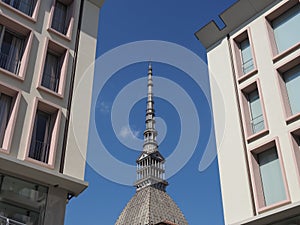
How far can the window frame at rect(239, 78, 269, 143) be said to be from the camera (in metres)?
15.4

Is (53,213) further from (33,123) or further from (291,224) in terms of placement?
(291,224)

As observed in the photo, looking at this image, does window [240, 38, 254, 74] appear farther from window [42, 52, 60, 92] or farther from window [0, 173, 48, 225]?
window [0, 173, 48, 225]

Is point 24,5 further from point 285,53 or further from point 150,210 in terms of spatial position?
point 150,210

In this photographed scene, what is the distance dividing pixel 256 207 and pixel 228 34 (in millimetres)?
9040

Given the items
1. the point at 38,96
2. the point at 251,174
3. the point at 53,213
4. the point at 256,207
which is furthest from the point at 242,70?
the point at 53,213

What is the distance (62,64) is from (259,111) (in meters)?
8.55

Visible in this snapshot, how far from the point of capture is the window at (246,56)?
57.8 feet

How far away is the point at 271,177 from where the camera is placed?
14602 millimetres

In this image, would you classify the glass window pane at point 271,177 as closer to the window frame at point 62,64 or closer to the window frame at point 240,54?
the window frame at point 240,54

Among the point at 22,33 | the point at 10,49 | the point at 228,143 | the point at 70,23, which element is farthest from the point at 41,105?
the point at 228,143

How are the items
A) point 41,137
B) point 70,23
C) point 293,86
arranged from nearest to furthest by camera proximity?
1. point 41,137
2. point 293,86
3. point 70,23

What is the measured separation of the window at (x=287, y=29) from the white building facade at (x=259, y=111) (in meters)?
0.04

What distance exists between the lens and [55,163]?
45.5 ft

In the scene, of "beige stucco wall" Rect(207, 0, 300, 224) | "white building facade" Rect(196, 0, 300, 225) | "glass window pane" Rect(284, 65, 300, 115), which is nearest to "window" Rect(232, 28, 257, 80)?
"white building facade" Rect(196, 0, 300, 225)
